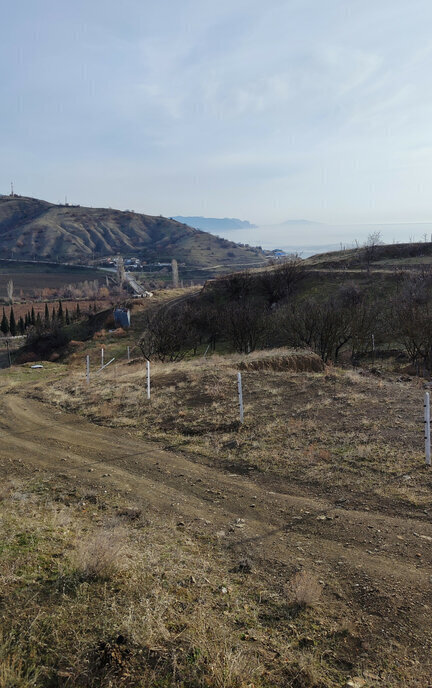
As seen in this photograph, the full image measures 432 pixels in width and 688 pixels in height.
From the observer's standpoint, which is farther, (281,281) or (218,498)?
(281,281)

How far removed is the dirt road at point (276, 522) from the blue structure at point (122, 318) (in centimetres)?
5349

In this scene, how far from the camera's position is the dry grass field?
418cm

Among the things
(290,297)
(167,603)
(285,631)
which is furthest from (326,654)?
(290,297)

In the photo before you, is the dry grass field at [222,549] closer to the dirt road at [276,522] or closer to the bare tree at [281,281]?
the dirt road at [276,522]

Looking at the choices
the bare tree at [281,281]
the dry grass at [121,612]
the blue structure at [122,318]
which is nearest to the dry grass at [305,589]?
the dry grass at [121,612]

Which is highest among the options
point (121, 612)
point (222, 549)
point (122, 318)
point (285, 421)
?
point (121, 612)

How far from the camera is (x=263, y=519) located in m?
7.61

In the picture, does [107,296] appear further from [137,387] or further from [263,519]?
[263,519]

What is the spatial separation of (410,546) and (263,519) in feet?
7.93

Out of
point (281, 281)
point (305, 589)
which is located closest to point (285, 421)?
point (305, 589)

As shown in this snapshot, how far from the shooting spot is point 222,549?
6.65 metres

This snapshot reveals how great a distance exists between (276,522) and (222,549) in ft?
4.22

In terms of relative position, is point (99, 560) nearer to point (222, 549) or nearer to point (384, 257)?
point (222, 549)

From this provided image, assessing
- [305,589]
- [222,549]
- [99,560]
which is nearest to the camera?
[305,589]
